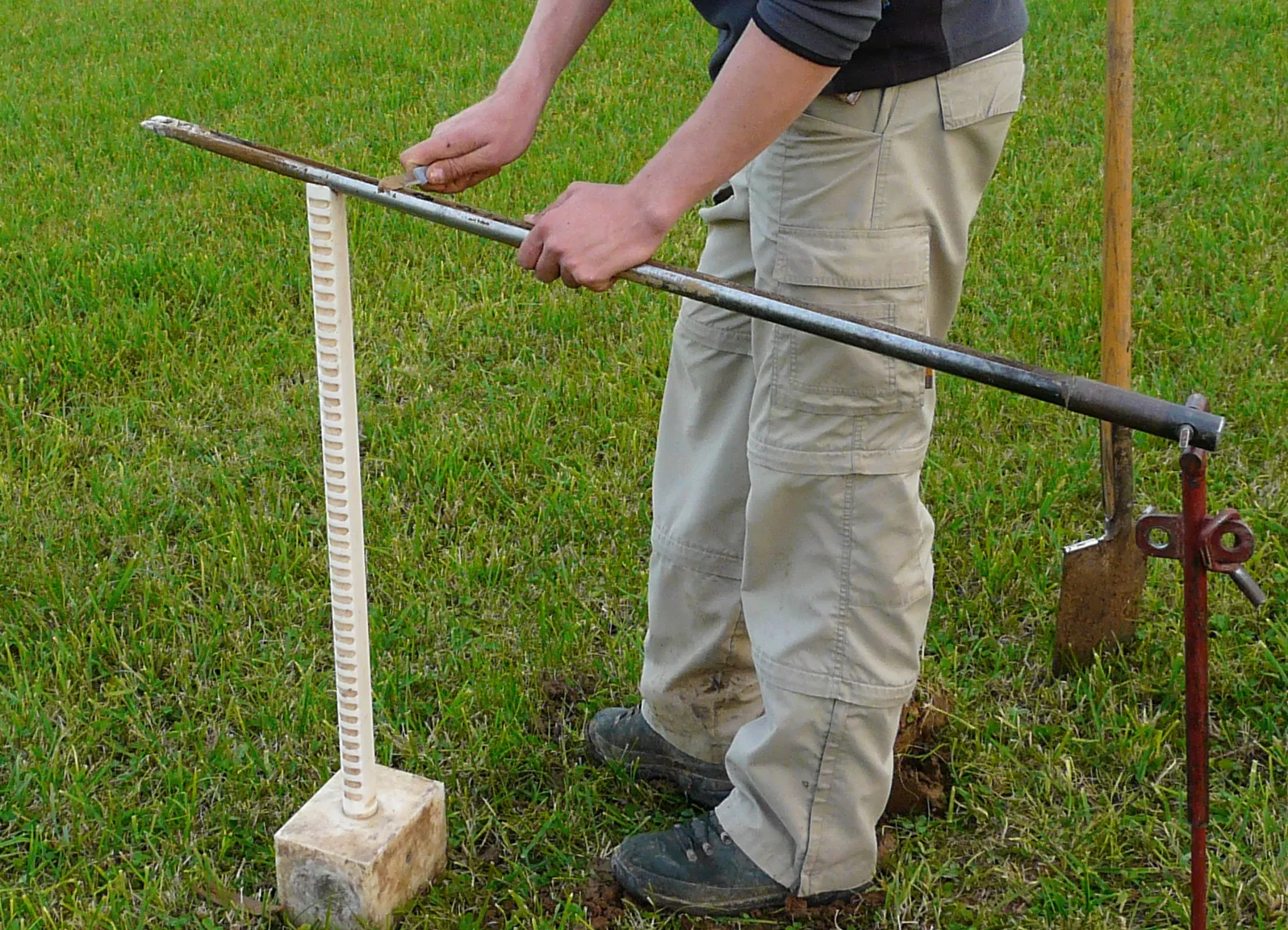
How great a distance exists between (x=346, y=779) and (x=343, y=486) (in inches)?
19.4

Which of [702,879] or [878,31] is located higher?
[878,31]

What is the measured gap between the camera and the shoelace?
225 cm

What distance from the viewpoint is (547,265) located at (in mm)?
1713

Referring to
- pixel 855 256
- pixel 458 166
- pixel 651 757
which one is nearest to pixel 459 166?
pixel 458 166

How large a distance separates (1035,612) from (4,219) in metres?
3.79

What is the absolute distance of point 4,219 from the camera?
4.81 metres

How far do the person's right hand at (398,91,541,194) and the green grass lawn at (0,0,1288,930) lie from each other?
3.46 feet

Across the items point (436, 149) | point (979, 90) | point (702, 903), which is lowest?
point (702, 903)

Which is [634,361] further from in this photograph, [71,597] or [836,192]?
[836,192]

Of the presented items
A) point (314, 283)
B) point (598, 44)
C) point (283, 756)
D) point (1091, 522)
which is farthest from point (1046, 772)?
point (598, 44)

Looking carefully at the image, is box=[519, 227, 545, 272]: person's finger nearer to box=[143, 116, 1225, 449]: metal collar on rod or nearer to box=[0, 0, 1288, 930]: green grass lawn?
box=[143, 116, 1225, 449]: metal collar on rod

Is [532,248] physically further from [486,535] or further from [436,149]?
[486,535]

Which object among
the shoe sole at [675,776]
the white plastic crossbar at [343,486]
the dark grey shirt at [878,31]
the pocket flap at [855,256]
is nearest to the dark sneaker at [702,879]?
the shoe sole at [675,776]

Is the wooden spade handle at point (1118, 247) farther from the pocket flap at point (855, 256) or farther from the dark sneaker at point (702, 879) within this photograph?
the dark sneaker at point (702, 879)
